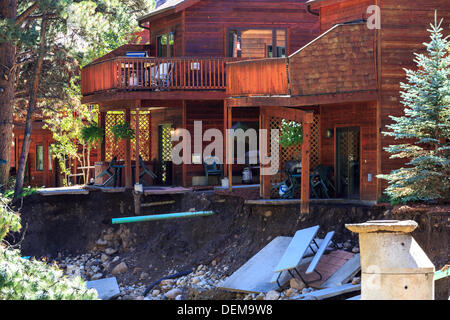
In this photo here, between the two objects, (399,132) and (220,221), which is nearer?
(399,132)

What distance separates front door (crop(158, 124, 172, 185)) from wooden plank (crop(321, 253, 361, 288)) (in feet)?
36.6

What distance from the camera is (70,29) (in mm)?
23531

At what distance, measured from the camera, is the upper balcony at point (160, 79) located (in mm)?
22344

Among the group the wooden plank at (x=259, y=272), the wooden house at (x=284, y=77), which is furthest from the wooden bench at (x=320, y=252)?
the wooden house at (x=284, y=77)

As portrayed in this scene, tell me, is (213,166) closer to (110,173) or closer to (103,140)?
(110,173)

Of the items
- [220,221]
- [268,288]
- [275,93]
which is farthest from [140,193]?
[268,288]

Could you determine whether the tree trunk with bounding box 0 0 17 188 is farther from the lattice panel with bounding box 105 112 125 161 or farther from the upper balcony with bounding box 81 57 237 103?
the lattice panel with bounding box 105 112 125 161

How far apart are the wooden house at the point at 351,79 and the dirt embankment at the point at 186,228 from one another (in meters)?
1.13

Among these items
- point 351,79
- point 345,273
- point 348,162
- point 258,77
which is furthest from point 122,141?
point 345,273

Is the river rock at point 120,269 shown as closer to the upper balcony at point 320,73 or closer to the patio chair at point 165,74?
the upper balcony at point 320,73

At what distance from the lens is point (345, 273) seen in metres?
Answer: 14.3

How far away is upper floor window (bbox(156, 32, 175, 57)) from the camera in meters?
25.4
